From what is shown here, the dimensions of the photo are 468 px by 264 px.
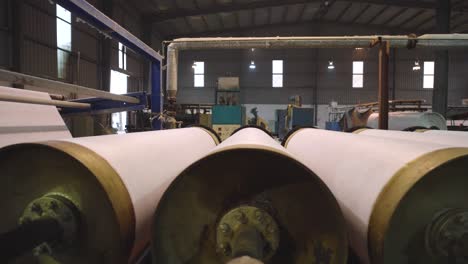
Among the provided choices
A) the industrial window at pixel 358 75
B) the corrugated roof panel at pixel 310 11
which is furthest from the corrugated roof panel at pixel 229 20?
the industrial window at pixel 358 75

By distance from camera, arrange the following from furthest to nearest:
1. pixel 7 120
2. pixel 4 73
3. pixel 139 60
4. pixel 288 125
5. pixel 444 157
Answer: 1. pixel 139 60
2. pixel 288 125
3. pixel 4 73
4. pixel 7 120
5. pixel 444 157

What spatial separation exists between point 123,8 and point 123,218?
976 cm

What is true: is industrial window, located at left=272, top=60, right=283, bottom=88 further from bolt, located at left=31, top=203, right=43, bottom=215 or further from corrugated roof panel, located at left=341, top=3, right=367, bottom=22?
bolt, located at left=31, top=203, right=43, bottom=215

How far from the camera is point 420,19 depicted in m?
11.2

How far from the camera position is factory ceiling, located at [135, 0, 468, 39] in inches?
385

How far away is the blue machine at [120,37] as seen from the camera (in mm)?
1450

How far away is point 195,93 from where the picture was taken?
1360 cm

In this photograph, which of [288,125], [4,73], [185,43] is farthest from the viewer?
[288,125]

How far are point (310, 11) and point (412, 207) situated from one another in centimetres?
1243

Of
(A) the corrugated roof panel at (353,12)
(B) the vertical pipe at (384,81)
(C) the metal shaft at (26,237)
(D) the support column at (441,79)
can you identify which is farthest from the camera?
(A) the corrugated roof panel at (353,12)

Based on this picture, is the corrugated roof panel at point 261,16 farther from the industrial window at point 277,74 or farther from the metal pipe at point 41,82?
the metal pipe at point 41,82

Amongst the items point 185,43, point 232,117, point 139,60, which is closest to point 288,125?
point 232,117

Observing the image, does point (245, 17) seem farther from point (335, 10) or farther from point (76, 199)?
point (76, 199)

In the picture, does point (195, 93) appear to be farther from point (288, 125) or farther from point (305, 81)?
point (288, 125)
